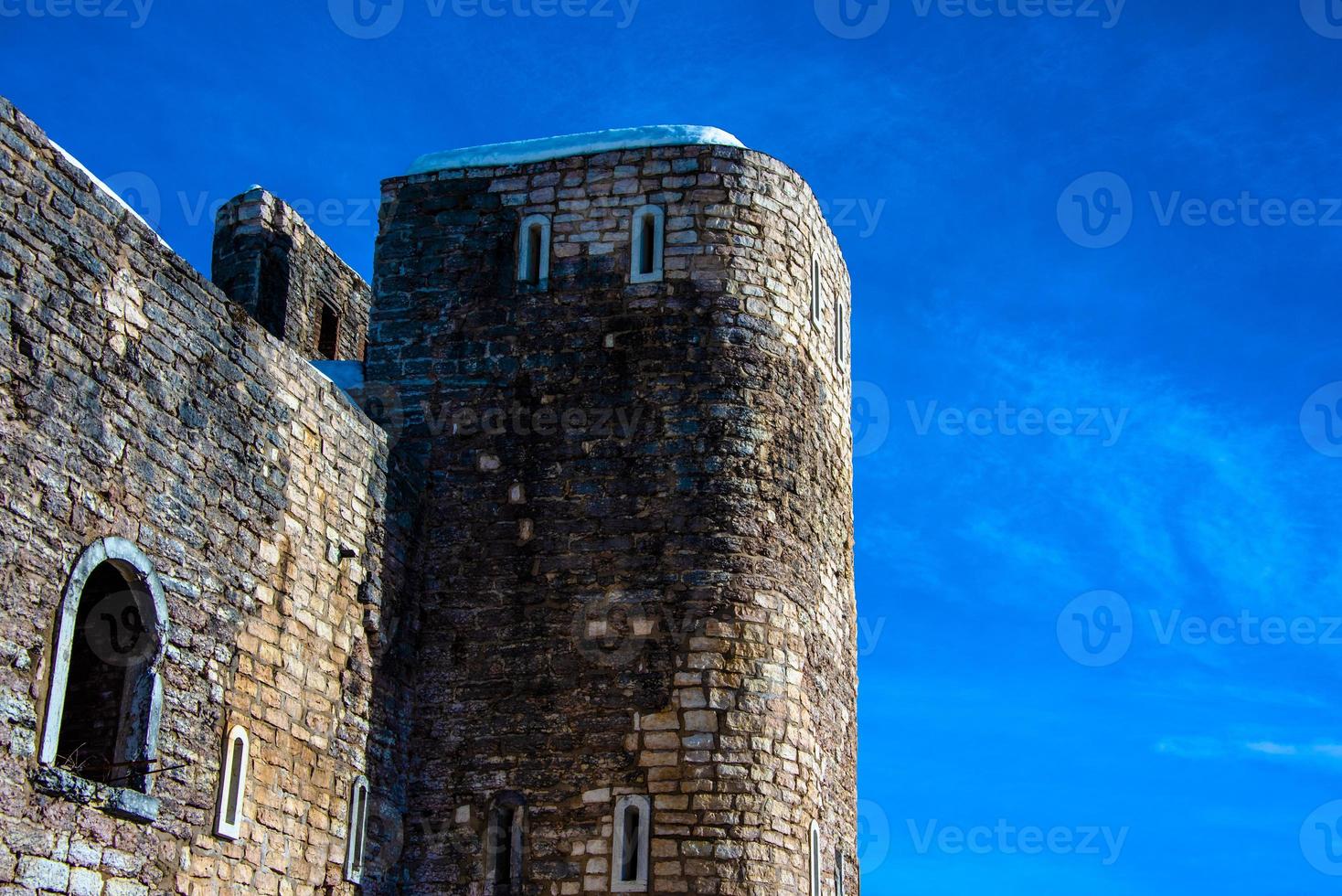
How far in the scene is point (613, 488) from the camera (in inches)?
494

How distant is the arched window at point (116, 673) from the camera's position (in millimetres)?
9438

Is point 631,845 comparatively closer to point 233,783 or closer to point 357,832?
point 357,832

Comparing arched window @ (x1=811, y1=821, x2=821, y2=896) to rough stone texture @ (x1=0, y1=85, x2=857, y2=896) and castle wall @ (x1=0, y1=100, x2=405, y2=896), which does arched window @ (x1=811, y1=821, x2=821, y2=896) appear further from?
castle wall @ (x1=0, y1=100, x2=405, y2=896)

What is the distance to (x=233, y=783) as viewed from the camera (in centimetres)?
1023

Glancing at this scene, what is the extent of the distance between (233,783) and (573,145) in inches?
234

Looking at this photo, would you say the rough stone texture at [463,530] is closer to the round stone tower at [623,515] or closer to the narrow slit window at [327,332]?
the round stone tower at [623,515]

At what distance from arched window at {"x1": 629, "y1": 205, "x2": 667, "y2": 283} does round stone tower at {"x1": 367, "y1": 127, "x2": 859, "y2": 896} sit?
0.03 metres

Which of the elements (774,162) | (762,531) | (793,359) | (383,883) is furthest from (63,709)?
(774,162)

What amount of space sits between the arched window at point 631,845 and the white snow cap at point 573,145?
518cm

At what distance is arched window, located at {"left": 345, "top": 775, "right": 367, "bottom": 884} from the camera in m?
11.4

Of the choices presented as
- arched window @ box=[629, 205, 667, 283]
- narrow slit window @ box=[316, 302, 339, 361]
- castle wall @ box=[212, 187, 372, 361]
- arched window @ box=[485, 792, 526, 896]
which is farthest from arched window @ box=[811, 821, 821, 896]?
narrow slit window @ box=[316, 302, 339, 361]

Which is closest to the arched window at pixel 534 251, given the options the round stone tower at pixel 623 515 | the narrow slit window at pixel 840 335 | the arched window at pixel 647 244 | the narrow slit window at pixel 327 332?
the round stone tower at pixel 623 515

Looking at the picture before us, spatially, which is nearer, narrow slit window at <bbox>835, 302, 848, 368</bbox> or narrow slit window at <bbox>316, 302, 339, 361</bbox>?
narrow slit window at <bbox>835, 302, 848, 368</bbox>

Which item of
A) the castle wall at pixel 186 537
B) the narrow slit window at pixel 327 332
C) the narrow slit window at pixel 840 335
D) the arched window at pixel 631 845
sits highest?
the narrow slit window at pixel 327 332
